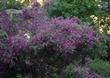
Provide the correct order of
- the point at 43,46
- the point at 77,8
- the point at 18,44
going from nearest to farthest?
the point at 43,46, the point at 18,44, the point at 77,8

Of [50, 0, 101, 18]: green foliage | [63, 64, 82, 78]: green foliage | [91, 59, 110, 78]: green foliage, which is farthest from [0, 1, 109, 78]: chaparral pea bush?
[50, 0, 101, 18]: green foliage

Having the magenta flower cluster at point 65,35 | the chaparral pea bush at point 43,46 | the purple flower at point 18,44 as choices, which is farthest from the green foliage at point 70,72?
the purple flower at point 18,44

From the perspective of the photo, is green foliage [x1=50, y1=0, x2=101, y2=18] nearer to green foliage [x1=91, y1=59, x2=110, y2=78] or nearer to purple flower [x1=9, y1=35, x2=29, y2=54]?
green foliage [x1=91, y1=59, x2=110, y2=78]

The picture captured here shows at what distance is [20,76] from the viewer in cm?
496

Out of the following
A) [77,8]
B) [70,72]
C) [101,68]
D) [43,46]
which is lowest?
[101,68]

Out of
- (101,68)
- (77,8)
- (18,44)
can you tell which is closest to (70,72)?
(18,44)

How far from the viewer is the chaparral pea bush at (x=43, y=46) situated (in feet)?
15.5

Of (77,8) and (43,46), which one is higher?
(43,46)

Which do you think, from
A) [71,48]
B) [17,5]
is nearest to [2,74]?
[71,48]

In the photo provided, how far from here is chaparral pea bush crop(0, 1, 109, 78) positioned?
4738 mm

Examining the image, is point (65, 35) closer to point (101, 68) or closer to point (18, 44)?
point (18, 44)

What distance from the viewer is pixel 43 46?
15.3 feet

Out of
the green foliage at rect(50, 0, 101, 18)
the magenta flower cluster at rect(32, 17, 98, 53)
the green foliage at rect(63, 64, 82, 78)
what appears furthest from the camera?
the green foliage at rect(50, 0, 101, 18)

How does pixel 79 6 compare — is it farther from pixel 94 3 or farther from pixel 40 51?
pixel 40 51
